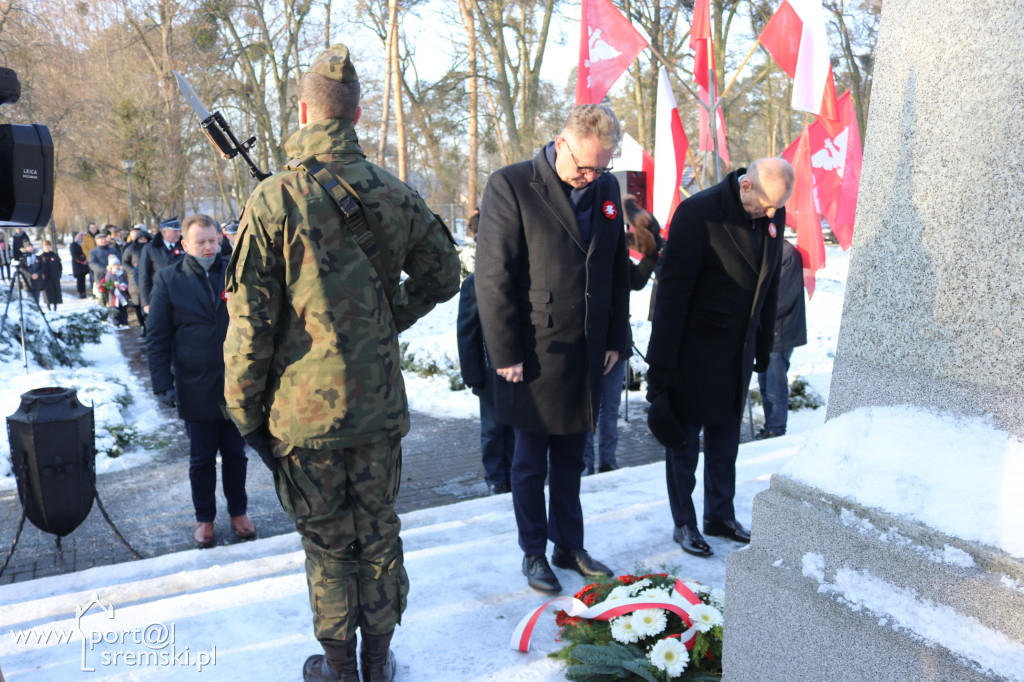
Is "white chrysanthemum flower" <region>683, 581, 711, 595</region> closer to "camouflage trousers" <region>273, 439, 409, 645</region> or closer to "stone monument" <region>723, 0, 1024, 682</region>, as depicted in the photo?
"stone monument" <region>723, 0, 1024, 682</region>

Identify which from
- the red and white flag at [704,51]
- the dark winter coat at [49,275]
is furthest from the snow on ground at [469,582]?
the dark winter coat at [49,275]

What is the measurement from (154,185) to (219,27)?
8.42 m

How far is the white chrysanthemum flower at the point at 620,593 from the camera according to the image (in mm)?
2951

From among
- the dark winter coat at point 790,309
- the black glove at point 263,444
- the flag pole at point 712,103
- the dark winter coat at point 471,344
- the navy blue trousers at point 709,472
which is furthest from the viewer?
the flag pole at point 712,103

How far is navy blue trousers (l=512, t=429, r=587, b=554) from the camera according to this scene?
3.49 metres

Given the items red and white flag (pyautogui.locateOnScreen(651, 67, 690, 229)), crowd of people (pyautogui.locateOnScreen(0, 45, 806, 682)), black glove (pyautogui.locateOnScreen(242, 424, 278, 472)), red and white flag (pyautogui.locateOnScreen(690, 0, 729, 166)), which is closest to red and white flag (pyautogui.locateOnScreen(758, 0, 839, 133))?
red and white flag (pyautogui.locateOnScreen(690, 0, 729, 166))

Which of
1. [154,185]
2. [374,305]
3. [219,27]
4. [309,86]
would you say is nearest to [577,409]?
[374,305]

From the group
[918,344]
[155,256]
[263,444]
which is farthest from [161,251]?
[918,344]

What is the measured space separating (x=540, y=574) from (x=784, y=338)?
432cm

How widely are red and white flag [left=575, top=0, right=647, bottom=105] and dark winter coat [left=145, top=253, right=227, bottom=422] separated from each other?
5101 mm

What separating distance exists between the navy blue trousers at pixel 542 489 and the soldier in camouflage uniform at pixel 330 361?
910 millimetres

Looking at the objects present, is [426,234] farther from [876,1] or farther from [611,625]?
[876,1]

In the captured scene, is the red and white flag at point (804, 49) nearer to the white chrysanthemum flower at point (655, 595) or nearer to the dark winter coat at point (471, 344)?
the dark winter coat at point (471, 344)

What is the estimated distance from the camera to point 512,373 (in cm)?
333
